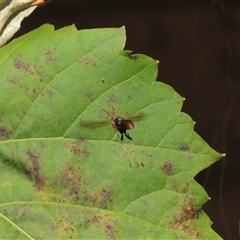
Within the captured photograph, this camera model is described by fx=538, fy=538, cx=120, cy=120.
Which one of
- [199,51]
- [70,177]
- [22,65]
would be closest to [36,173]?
[70,177]

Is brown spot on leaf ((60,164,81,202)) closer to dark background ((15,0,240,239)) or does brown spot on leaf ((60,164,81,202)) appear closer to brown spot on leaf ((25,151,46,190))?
brown spot on leaf ((25,151,46,190))

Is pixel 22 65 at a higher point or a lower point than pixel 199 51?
higher

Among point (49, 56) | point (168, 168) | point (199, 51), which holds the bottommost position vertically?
point (199, 51)

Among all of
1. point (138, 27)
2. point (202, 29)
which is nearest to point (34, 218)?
point (138, 27)

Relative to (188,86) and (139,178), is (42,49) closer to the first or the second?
(139,178)

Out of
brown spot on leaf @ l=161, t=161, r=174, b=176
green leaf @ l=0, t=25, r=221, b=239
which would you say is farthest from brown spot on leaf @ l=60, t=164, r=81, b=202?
brown spot on leaf @ l=161, t=161, r=174, b=176

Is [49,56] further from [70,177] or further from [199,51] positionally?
[199,51]
